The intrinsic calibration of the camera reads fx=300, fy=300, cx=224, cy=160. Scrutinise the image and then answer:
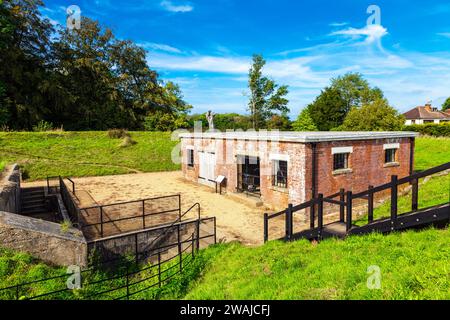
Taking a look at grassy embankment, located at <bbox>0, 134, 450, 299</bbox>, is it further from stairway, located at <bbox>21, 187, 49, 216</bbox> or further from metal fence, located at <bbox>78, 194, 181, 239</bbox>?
stairway, located at <bbox>21, 187, 49, 216</bbox>

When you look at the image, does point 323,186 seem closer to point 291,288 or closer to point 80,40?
point 291,288

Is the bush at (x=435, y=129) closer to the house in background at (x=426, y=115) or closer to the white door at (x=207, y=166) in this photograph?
the white door at (x=207, y=166)

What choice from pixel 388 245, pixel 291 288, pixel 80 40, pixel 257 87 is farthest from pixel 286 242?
pixel 80 40

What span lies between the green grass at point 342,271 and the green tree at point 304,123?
1575 inches

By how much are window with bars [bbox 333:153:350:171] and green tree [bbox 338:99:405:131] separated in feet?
84.5

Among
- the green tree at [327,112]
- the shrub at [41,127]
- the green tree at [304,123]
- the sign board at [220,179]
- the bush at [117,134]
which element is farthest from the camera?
the green tree at [327,112]

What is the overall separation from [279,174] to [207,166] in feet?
21.5

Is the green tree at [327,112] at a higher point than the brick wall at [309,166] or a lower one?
higher

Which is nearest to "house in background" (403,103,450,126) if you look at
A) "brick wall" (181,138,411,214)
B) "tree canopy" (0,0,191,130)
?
"tree canopy" (0,0,191,130)

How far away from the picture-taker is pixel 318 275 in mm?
5148

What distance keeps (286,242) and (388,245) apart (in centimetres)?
288

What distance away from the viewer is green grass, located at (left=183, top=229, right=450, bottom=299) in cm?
411

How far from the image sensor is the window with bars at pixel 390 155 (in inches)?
589

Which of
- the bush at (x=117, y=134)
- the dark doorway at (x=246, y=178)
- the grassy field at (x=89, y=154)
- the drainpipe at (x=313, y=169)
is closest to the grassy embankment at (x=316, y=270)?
the drainpipe at (x=313, y=169)
